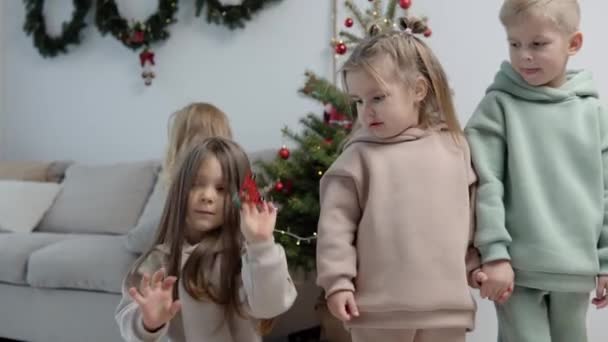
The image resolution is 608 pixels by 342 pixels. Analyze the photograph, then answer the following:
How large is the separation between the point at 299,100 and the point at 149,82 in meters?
1.02

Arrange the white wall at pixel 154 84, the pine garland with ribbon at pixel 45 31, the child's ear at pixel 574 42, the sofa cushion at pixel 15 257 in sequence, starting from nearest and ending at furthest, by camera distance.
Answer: the child's ear at pixel 574 42, the sofa cushion at pixel 15 257, the white wall at pixel 154 84, the pine garland with ribbon at pixel 45 31

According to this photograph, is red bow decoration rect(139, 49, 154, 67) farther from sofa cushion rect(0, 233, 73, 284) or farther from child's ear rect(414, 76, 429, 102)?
child's ear rect(414, 76, 429, 102)

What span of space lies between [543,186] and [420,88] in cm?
30

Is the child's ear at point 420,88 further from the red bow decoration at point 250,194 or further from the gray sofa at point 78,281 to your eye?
the gray sofa at point 78,281

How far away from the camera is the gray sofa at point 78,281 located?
8.63 ft

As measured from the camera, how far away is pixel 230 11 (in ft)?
11.4

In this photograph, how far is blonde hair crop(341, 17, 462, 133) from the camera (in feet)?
4.36

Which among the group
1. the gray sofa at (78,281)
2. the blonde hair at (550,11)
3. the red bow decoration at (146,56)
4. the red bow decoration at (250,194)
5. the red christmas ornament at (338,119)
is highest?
the blonde hair at (550,11)

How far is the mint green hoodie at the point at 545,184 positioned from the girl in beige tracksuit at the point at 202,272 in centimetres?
44

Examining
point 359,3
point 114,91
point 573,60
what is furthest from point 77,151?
point 573,60

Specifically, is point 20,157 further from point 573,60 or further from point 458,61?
Result: point 573,60

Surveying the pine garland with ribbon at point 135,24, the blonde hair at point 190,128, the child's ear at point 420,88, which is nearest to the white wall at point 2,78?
the pine garland with ribbon at point 135,24

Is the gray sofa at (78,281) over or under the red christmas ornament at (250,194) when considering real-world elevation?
under

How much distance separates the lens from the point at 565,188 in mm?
1340
